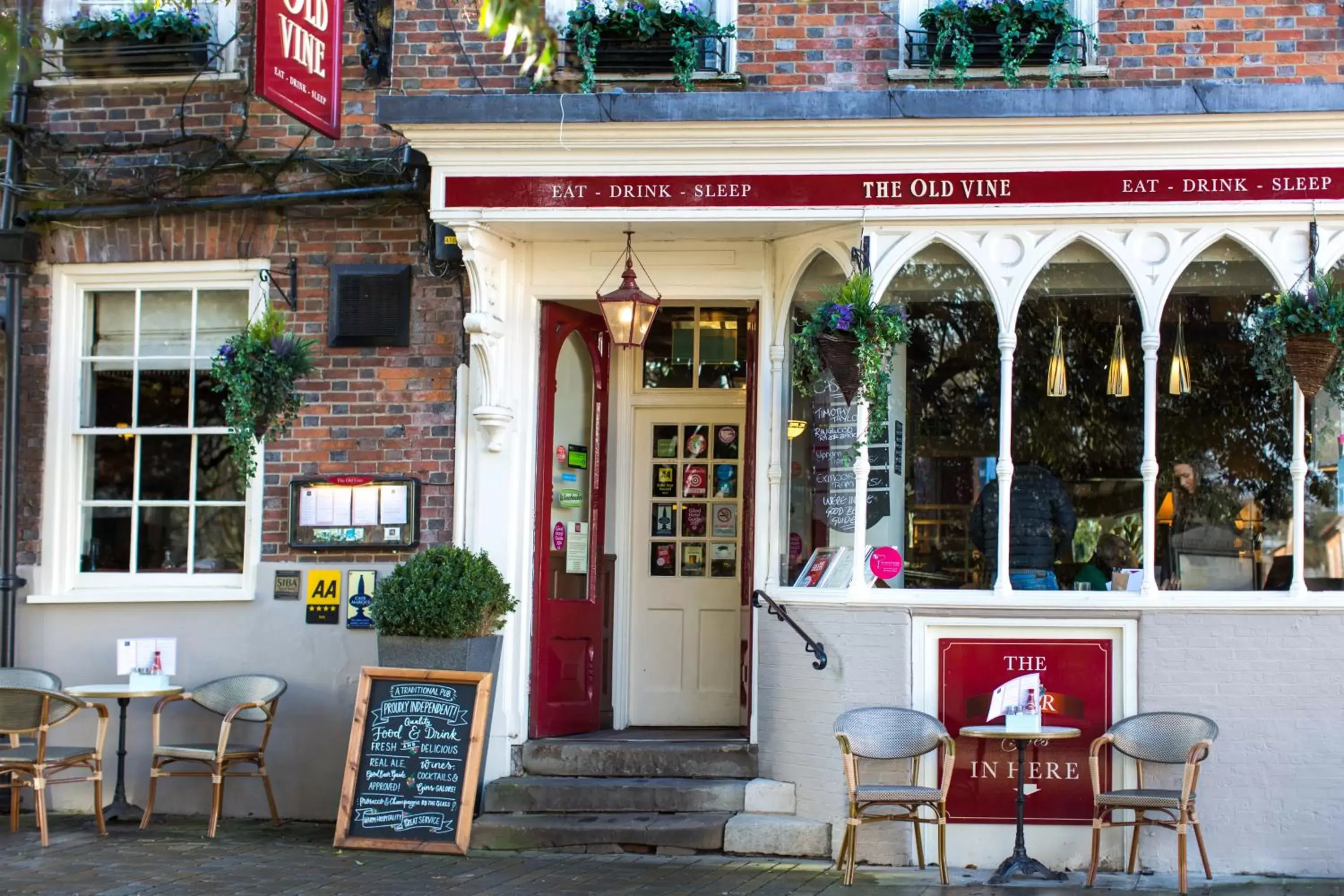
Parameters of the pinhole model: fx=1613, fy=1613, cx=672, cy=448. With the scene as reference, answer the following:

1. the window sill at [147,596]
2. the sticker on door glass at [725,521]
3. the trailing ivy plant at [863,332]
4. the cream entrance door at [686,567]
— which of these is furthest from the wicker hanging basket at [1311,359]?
the window sill at [147,596]

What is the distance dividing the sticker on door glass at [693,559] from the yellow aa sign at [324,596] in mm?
2285

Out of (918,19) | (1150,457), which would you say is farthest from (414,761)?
(918,19)

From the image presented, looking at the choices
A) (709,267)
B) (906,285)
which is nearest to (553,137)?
(709,267)

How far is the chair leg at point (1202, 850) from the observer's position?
316 inches

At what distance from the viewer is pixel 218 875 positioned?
798 cm

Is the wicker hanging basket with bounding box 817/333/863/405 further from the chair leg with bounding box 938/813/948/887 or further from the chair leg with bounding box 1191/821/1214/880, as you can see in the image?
the chair leg with bounding box 1191/821/1214/880

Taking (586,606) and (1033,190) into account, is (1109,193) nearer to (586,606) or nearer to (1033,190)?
(1033,190)

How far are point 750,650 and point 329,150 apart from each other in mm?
3978

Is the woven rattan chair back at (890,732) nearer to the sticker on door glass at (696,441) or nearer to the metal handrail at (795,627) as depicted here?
the metal handrail at (795,627)

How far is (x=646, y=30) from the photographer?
945cm

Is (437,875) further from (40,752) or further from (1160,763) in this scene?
(1160,763)

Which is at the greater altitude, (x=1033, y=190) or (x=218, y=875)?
(x=1033, y=190)

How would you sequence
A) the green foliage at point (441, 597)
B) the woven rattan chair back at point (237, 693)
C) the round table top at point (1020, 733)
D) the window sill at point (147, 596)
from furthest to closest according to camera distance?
the window sill at point (147, 596)
the woven rattan chair back at point (237, 693)
the green foliage at point (441, 597)
the round table top at point (1020, 733)

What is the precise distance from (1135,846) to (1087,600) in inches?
50.3
